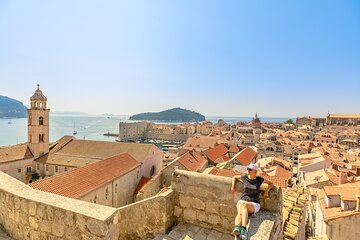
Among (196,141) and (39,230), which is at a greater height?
(39,230)

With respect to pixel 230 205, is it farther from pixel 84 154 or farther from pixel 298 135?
pixel 298 135

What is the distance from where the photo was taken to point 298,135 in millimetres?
78938

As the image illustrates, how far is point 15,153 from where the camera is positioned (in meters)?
28.0

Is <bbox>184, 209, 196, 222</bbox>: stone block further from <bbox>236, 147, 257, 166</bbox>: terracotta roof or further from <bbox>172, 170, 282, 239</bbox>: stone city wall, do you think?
<bbox>236, 147, 257, 166</bbox>: terracotta roof

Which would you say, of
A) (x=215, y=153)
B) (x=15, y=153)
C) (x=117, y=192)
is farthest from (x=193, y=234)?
(x=215, y=153)

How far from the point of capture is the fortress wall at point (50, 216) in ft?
9.59

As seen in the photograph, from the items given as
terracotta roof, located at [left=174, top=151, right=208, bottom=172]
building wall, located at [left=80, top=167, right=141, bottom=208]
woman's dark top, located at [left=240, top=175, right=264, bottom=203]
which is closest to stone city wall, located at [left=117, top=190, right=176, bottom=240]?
woman's dark top, located at [left=240, top=175, right=264, bottom=203]

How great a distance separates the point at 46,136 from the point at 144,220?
31105 mm

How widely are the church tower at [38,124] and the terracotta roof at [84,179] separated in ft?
47.1

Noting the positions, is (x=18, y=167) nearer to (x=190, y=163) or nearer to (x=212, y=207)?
(x=190, y=163)

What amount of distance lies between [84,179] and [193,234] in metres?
13.4

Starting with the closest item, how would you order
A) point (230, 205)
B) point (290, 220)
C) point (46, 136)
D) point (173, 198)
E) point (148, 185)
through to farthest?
point (230, 205) < point (173, 198) < point (290, 220) < point (148, 185) < point (46, 136)

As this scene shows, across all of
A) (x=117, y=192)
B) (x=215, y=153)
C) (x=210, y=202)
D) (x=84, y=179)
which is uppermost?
(x=210, y=202)

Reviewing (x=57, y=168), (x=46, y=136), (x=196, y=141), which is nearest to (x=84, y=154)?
(x=57, y=168)
